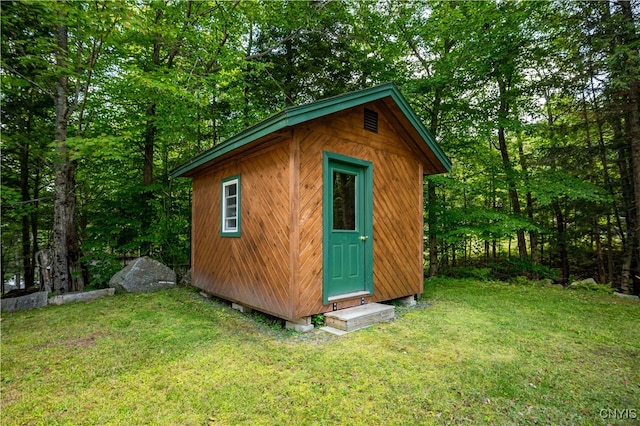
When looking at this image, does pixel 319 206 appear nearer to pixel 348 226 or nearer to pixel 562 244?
pixel 348 226

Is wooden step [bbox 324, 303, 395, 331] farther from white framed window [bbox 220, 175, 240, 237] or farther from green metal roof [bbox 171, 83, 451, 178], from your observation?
green metal roof [bbox 171, 83, 451, 178]

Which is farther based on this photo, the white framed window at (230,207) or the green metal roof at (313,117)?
the white framed window at (230,207)

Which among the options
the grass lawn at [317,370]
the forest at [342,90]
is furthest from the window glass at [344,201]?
the forest at [342,90]

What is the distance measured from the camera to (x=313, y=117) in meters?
3.91

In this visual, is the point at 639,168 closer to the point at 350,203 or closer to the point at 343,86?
the point at 350,203

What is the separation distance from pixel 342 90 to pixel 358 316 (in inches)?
298

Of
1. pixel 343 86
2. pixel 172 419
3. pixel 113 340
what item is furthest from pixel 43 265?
pixel 343 86

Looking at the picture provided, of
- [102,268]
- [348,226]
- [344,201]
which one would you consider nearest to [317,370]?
[348,226]

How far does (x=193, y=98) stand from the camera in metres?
7.14

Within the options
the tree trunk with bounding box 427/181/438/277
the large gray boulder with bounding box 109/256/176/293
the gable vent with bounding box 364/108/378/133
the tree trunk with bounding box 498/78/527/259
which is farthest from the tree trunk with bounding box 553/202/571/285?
the large gray boulder with bounding box 109/256/176/293

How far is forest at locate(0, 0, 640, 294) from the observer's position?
659 cm

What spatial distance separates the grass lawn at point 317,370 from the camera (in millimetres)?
2307

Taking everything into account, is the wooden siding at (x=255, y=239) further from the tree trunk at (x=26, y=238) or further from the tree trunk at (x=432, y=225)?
the tree trunk at (x=26, y=238)

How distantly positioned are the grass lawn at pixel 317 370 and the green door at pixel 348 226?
819mm
